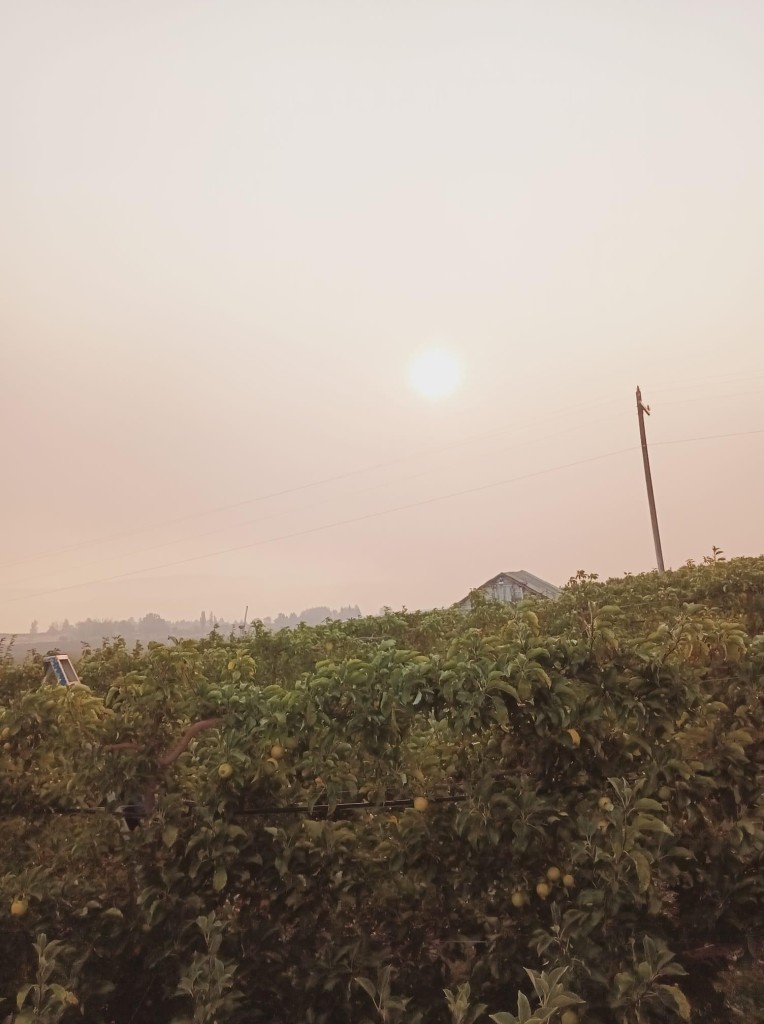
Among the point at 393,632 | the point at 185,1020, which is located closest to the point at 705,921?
the point at 185,1020

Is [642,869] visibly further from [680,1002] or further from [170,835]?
[170,835]

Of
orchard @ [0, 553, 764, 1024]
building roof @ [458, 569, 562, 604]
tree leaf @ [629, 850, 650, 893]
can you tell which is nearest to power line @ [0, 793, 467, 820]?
orchard @ [0, 553, 764, 1024]

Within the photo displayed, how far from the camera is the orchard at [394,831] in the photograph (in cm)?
260

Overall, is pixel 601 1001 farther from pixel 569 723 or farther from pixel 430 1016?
pixel 569 723

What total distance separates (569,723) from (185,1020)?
1.97 m

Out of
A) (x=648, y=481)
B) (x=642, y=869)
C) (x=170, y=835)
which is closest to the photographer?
(x=642, y=869)

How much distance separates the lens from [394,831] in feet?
9.93

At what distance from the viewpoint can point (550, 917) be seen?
2.75m

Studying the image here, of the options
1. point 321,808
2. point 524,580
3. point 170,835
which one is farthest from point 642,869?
point 524,580

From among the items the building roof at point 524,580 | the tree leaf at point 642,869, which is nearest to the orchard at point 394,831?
the tree leaf at point 642,869

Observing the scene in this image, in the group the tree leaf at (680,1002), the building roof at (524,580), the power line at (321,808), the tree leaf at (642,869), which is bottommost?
the tree leaf at (680,1002)

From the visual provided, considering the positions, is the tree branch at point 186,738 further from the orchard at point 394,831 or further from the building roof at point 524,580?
the building roof at point 524,580

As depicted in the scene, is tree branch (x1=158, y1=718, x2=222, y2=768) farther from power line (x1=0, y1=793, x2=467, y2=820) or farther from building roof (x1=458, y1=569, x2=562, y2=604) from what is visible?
building roof (x1=458, y1=569, x2=562, y2=604)

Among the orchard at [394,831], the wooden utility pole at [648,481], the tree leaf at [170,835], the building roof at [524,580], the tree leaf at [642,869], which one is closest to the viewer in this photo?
the tree leaf at [642,869]
